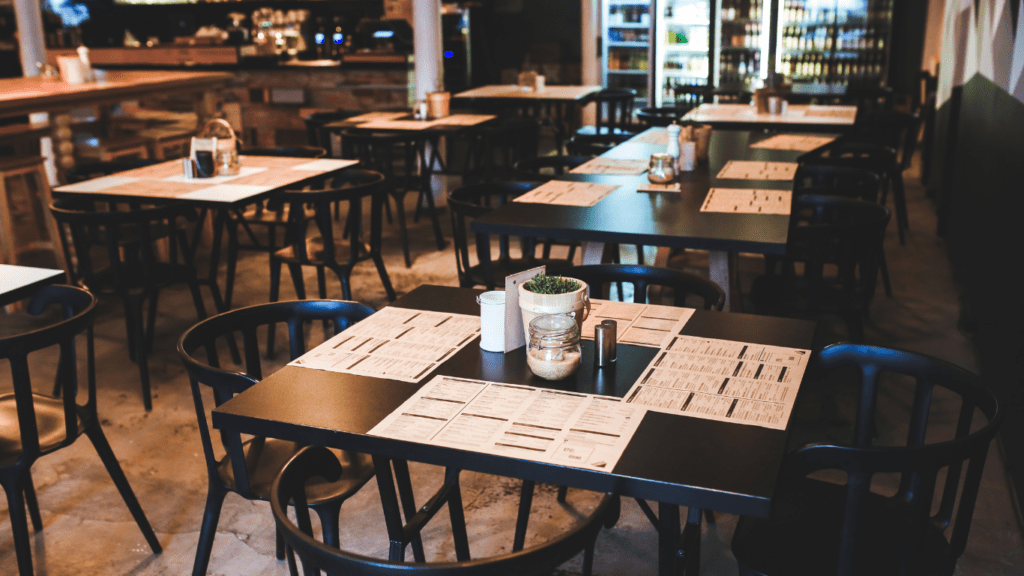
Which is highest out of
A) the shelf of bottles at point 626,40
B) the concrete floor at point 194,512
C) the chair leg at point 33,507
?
the shelf of bottles at point 626,40

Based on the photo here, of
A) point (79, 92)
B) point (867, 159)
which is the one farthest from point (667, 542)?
point (79, 92)

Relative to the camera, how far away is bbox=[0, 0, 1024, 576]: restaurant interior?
143 centimetres

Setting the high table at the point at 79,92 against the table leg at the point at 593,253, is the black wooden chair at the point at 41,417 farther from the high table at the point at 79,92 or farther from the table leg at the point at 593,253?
the high table at the point at 79,92

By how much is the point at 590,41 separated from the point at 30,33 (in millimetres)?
5644

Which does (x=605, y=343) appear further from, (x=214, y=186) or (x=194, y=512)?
(x=214, y=186)

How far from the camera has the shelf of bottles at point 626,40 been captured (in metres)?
9.50

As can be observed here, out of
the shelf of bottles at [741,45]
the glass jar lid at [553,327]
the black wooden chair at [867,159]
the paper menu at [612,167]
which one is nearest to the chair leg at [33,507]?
the glass jar lid at [553,327]

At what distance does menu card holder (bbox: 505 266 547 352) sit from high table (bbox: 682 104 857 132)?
3.90m

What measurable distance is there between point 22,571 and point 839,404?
9.02ft

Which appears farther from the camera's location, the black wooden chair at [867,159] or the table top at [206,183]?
the black wooden chair at [867,159]

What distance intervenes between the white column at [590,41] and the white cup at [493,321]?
27.0 ft

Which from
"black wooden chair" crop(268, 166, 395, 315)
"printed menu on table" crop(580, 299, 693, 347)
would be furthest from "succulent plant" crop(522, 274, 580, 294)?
"black wooden chair" crop(268, 166, 395, 315)

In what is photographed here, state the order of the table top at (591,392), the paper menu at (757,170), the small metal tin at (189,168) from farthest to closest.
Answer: the small metal tin at (189,168) → the paper menu at (757,170) → the table top at (591,392)

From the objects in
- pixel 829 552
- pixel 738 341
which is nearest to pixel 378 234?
pixel 738 341
